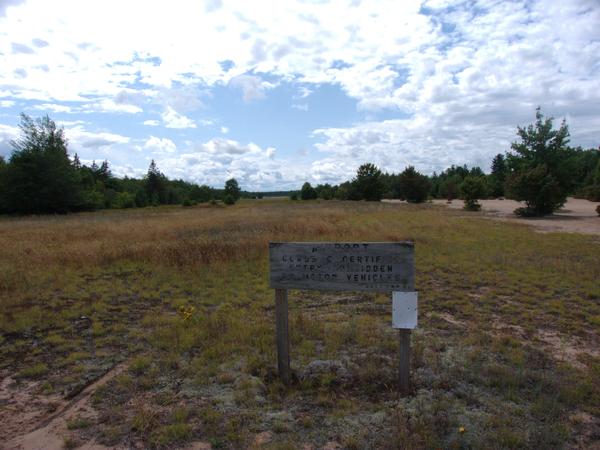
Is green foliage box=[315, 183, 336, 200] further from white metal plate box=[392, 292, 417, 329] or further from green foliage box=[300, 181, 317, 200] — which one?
white metal plate box=[392, 292, 417, 329]

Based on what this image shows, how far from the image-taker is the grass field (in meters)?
3.65

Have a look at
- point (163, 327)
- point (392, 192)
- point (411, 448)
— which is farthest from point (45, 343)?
point (392, 192)

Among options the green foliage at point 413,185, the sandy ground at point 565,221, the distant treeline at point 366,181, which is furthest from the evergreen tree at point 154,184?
the sandy ground at point 565,221

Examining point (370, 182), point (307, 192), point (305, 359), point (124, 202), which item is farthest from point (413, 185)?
point (305, 359)

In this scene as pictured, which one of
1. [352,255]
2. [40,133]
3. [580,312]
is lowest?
[580,312]

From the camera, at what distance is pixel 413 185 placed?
64562 millimetres

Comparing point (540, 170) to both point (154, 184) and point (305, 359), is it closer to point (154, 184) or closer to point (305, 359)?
point (305, 359)

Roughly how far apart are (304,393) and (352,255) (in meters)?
1.56

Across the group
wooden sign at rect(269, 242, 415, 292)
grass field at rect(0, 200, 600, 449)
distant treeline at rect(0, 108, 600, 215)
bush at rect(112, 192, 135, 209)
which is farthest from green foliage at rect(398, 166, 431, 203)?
wooden sign at rect(269, 242, 415, 292)

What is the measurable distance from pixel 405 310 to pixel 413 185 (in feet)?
206

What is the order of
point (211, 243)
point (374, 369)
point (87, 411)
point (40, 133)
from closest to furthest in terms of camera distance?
point (87, 411), point (374, 369), point (211, 243), point (40, 133)

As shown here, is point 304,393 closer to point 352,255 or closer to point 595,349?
point 352,255

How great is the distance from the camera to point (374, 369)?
4.77 meters

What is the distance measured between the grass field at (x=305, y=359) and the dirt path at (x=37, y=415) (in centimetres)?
4
